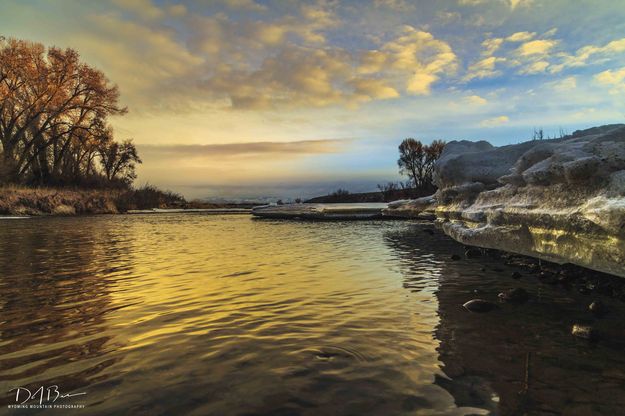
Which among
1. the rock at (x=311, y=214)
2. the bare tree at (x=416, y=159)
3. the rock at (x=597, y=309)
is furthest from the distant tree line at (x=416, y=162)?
the rock at (x=597, y=309)

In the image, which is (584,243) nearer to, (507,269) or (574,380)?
(574,380)

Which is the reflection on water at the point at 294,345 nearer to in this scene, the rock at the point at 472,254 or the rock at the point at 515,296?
the rock at the point at 515,296

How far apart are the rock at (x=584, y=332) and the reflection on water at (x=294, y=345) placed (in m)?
0.12

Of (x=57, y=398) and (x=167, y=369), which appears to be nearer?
(x=57, y=398)

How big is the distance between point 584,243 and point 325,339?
4203 millimetres

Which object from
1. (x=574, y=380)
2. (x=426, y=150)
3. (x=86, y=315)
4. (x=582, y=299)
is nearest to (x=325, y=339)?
(x=574, y=380)

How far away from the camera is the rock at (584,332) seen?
4777mm

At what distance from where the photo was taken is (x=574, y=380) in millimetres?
3707

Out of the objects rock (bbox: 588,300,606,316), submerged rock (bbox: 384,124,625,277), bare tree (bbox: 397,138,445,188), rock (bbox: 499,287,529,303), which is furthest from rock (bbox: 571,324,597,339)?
bare tree (bbox: 397,138,445,188)

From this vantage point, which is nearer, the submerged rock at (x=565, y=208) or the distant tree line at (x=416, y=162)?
the submerged rock at (x=565, y=208)

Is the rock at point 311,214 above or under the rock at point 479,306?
above

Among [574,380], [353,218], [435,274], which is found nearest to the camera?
[574,380]

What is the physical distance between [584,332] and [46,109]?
5254 cm

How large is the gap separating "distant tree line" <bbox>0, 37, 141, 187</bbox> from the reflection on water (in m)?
42.2
